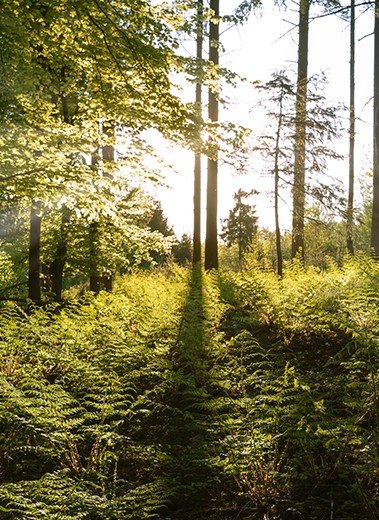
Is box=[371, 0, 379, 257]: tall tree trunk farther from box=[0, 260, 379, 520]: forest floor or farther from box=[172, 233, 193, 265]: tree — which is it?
box=[172, 233, 193, 265]: tree

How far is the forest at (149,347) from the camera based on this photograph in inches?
109

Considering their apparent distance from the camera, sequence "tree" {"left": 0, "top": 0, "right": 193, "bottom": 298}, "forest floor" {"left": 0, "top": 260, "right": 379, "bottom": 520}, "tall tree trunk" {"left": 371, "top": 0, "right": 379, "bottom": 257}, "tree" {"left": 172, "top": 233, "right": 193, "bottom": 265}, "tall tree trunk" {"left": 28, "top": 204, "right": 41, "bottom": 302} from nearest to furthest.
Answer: "forest floor" {"left": 0, "top": 260, "right": 379, "bottom": 520}, "tree" {"left": 0, "top": 0, "right": 193, "bottom": 298}, "tall tree trunk" {"left": 28, "top": 204, "right": 41, "bottom": 302}, "tall tree trunk" {"left": 371, "top": 0, "right": 379, "bottom": 257}, "tree" {"left": 172, "top": 233, "right": 193, "bottom": 265}

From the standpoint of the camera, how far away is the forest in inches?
109

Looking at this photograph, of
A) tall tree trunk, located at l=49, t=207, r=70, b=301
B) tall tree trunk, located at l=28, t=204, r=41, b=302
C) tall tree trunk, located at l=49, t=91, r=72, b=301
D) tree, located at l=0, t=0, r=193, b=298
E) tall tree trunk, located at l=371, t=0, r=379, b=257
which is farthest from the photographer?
tall tree trunk, located at l=49, t=207, r=70, b=301

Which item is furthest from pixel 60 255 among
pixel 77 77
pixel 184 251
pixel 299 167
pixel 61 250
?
pixel 184 251

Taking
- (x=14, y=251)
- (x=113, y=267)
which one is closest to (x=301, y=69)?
(x=113, y=267)

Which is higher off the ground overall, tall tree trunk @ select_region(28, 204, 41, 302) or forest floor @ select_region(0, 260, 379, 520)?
tall tree trunk @ select_region(28, 204, 41, 302)

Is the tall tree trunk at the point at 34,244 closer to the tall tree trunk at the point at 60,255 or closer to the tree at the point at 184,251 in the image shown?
the tall tree trunk at the point at 60,255

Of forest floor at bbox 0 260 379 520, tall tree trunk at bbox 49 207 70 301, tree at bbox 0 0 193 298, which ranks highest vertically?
tree at bbox 0 0 193 298

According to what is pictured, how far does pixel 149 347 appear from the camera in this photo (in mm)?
6098

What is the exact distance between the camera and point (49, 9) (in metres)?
4.95

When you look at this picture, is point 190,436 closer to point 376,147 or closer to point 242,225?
point 376,147

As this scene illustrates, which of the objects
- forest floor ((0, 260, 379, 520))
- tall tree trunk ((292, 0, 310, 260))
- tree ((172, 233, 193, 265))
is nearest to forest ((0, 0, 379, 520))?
forest floor ((0, 260, 379, 520))

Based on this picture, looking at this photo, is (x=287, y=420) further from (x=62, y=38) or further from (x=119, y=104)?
(x=62, y=38)
